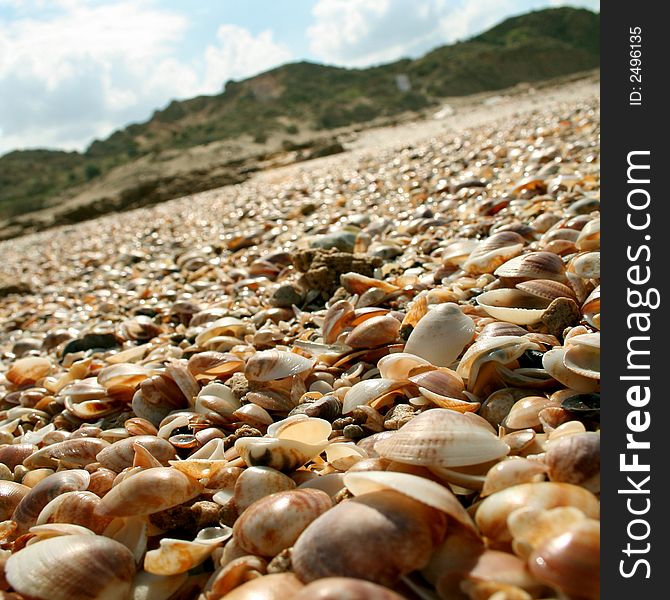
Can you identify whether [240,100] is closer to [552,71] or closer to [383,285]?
[552,71]

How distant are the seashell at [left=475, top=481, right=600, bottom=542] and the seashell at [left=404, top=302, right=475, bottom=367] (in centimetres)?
90

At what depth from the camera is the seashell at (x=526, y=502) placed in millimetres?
1131

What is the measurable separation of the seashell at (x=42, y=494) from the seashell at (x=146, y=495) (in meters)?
0.25

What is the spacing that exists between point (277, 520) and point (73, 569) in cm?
46

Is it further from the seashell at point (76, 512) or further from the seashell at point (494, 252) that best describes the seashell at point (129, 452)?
the seashell at point (494, 252)

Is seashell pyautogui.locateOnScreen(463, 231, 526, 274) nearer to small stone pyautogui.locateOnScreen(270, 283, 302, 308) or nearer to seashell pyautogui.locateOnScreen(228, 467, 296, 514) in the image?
small stone pyautogui.locateOnScreen(270, 283, 302, 308)

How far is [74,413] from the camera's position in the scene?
253 centimetres

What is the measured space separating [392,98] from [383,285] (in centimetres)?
3552

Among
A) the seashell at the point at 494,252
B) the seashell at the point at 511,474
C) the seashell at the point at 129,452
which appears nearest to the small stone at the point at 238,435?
the seashell at the point at 129,452

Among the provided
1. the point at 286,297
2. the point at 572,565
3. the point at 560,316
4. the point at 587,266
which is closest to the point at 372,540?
the point at 572,565

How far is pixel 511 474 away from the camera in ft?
4.14

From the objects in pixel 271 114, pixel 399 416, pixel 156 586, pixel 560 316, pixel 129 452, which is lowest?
pixel 156 586

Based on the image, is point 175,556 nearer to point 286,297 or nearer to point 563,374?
point 563,374

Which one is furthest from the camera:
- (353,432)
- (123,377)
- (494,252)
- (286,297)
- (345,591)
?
(286,297)
